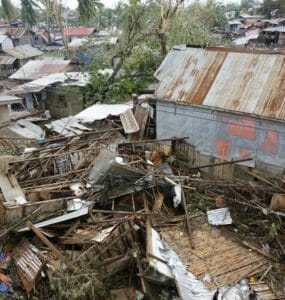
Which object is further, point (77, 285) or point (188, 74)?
point (188, 74)

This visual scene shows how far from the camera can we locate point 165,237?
914 cm

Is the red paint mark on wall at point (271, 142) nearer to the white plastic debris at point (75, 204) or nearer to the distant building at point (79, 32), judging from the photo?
the white plastic debris at point (75, 204)

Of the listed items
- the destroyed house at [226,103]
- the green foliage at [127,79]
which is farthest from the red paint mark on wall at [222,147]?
the green foliage at [127,79]

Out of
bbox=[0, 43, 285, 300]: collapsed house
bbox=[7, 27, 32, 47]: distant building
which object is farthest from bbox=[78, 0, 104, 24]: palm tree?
bbox=[7, 27, 32, 47]: distant building

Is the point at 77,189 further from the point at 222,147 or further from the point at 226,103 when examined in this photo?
the point at 226,103

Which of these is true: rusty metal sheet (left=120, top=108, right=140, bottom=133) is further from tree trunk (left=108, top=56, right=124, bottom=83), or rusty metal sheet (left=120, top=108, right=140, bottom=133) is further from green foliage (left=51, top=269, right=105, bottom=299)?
green foliage (left=51, top=269, right=105, bottom=299)

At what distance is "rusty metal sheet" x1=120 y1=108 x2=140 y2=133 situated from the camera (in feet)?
44.9

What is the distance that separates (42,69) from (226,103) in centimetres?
2266

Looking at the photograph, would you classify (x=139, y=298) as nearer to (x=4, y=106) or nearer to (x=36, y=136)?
(x=36, y=136)

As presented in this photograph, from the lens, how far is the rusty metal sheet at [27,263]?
331 inches

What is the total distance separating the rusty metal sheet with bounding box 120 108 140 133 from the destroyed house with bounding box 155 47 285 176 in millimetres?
974

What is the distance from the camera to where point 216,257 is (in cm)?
860

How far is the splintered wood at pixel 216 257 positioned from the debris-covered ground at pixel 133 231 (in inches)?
0.9

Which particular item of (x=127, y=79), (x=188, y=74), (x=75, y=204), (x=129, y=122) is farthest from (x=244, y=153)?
(x=127, y=79)
